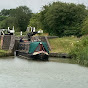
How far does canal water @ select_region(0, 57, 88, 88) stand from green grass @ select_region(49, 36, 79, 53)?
14.7 metres

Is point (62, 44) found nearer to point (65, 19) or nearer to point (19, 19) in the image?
point (65, 19)

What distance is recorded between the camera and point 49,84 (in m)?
25.3

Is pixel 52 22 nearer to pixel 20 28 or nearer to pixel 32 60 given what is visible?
pixel 32 60

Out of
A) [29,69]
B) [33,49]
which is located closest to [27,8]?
[33,49]

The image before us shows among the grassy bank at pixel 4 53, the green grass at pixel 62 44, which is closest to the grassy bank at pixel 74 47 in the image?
the green grass at pixel 62 44

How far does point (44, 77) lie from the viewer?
28281mm

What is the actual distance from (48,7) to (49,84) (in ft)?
137

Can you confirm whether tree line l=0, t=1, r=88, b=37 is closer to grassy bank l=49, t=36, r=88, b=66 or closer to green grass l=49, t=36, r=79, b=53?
grassy bank l=49, t=36, r=88, b=66

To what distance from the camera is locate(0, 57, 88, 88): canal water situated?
25047 millimetres

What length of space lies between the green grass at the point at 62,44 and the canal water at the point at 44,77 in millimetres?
14730

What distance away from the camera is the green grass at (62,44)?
162 feet

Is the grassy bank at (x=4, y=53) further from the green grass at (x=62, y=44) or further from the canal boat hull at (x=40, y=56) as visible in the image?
A: the green grass at (x=62, y=44)

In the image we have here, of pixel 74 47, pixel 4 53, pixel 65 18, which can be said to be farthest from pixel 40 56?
pixel 65 18

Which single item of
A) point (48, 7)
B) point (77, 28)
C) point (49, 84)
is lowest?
point (49, 84)
